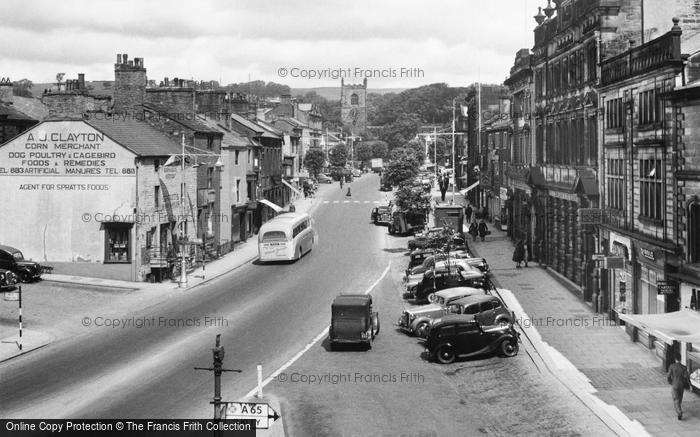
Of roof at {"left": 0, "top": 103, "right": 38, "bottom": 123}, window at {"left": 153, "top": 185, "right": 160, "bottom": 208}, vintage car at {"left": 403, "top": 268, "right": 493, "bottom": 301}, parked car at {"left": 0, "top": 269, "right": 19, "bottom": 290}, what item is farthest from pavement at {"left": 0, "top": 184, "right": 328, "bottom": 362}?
roof at {"left": 0, "top": 103, "right": 38, "bottom": 123}

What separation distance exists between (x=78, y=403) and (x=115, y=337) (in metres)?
9.65

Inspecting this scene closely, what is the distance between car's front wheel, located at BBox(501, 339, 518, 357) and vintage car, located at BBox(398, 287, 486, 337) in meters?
4.25

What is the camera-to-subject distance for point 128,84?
2304 inches

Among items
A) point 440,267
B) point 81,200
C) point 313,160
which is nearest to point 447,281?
point 440,267

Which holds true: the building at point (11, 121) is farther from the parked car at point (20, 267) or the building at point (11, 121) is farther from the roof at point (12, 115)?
the parked car at point (20, 267)

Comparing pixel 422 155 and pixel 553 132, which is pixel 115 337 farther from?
pixel 422 155

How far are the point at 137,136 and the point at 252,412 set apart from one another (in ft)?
115

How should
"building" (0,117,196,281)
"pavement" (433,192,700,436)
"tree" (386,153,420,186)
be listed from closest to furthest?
"pavement" (433,192,700,436)
"building" (0,117,196,281)
"tree" (386,153,420,186)

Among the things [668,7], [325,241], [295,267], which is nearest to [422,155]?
[325,241]

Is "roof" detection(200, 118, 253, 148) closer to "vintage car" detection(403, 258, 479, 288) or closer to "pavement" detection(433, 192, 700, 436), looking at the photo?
"vintage car" detection(403, 258, 479, 288)

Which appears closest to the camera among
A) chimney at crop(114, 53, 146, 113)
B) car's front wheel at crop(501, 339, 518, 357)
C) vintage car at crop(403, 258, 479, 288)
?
car's front wheel at crop(501, 339, 518, 357)

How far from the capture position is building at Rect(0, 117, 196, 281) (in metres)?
49.3

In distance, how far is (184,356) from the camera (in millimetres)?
32031

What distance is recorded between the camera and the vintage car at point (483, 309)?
32844mm
